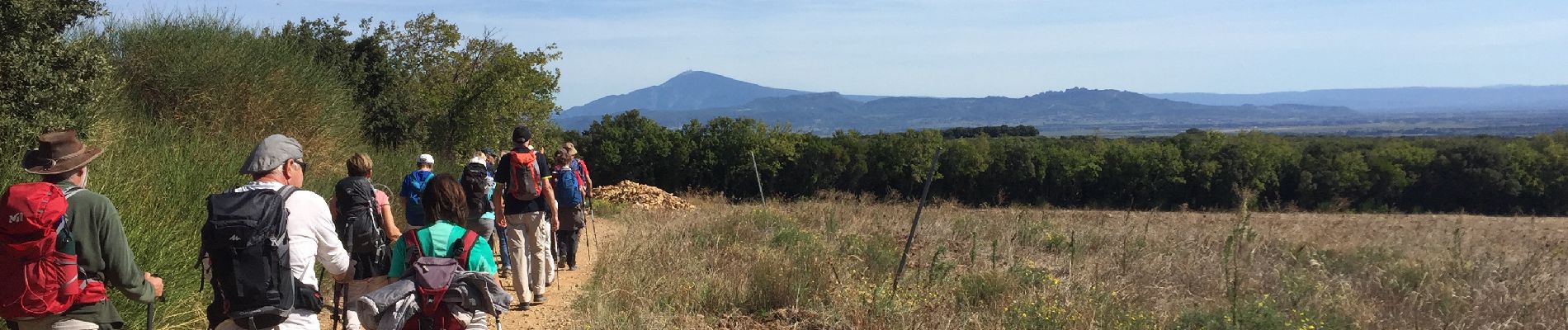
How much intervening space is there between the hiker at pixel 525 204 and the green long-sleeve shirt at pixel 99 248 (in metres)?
3.49

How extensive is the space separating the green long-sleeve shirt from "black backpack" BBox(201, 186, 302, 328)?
0.24 meters

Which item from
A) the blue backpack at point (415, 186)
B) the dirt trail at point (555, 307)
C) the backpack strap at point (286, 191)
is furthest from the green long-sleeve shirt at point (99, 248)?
the blue backpack at point (415, 186)

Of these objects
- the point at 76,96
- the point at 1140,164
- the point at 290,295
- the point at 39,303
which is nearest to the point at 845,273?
the point at 290,295

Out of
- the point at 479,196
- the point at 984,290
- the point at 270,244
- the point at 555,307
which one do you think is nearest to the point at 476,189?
the point at 479,196

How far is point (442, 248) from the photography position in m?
3.87

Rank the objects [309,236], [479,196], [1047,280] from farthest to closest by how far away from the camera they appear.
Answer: [1047,280], [479,196], [309,236]

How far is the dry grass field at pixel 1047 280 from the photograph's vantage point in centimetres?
670

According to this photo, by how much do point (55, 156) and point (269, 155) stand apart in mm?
625

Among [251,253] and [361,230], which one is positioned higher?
[251,253]

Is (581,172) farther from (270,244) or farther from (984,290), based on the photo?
(270,244)

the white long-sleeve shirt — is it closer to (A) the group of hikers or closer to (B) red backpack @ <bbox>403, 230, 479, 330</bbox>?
(A) the group of hikers

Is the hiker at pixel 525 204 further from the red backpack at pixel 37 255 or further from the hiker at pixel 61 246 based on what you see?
the red backpack at pixel 37 255

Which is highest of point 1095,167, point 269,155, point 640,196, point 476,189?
point 269,155

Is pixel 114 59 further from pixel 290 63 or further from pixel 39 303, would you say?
pixel 39 303
